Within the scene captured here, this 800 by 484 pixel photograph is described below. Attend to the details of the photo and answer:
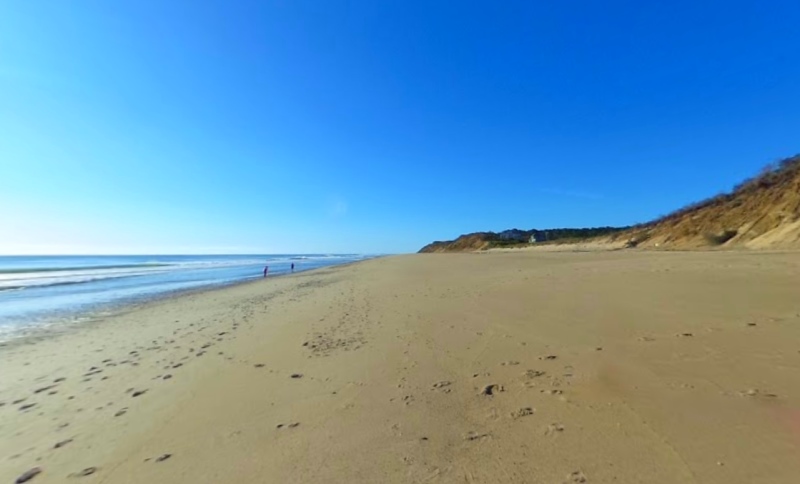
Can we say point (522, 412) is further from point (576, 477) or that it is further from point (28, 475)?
point (28, 475)

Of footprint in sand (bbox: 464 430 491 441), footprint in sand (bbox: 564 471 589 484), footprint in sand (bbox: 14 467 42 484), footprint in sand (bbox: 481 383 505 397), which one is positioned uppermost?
footprint in sand (bbox: 481 383 505 397)

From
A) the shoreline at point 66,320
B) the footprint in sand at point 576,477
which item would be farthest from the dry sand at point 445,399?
the shoreline at point 66,320

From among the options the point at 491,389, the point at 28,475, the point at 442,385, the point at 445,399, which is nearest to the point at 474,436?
the point at 445,399

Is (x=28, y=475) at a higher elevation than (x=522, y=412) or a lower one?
lower

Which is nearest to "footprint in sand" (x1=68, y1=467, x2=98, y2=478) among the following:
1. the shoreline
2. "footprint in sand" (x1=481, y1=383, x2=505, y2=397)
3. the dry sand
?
the dry sand

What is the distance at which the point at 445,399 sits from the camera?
4113 mm

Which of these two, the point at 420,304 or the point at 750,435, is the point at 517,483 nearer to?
the point at 750,435

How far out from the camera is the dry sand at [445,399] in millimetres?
2852

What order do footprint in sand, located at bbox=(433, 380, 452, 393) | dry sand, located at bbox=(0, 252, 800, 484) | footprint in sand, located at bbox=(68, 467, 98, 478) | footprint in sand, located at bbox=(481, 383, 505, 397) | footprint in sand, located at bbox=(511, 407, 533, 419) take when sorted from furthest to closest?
1. footprint in sand, located at bbox=(433, 380, 452, 393)
2. footprint in sand, located at bbox=(481, 383, 505, 397)
3. footprint in sand, located at bbox=(511, 407, 533, 419)
4. footprint in sand, located at bbox=(68, 467, 98, 478)
5. dry sand, located at bbox=(0, 252, 800, 484)

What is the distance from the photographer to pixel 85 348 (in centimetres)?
835

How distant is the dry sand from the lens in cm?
285

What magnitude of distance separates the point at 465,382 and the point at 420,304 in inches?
238

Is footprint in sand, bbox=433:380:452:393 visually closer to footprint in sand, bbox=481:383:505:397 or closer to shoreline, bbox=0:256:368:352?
footprint in sand, bbox=481:383:505:397

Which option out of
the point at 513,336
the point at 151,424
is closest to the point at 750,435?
the point at 513,336
